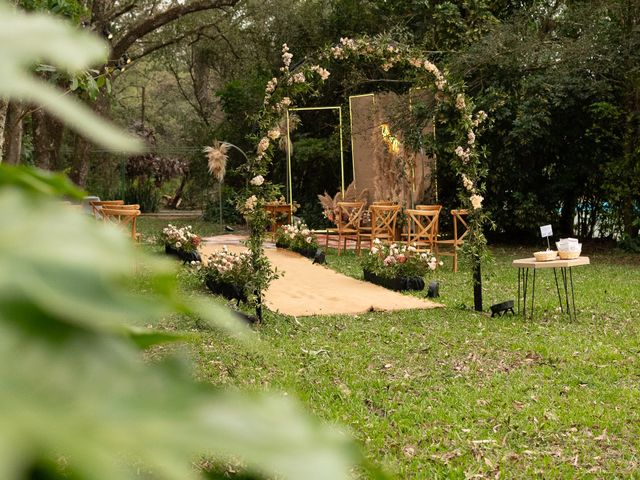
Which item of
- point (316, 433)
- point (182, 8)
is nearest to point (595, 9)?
point (182, 8)

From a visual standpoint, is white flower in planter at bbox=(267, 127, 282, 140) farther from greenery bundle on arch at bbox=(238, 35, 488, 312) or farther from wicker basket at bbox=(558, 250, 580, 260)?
wicker basket at bbox=(558, 250, 580, 260)

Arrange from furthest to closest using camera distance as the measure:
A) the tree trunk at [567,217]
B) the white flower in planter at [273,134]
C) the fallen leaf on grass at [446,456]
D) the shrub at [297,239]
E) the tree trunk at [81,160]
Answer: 1. the tree trunk at [81,160]
2. the tree trunk at [567,217]
3. the shrub at [297,239]
4. the white flower in planter at [273,134]
5. the fallen leaf on grass at [446,456]

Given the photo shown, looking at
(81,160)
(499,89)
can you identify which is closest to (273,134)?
(499,89)

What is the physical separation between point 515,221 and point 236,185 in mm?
8426

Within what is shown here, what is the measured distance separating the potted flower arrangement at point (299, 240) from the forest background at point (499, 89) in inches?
91.3

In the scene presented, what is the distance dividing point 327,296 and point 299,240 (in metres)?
3.92

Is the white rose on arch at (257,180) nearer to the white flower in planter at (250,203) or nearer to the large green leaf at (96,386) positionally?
the white flower in planter at (250,203)

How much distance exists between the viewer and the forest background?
10.9 meters

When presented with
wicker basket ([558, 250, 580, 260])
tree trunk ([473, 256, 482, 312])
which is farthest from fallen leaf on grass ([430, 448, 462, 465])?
tree trunk ([473, 256, 482, 312])

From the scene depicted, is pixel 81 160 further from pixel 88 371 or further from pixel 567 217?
pixel 88 371

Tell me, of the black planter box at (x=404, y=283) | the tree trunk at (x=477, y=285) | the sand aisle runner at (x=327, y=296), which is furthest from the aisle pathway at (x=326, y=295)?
the tree trunk at (x=477, y=285)

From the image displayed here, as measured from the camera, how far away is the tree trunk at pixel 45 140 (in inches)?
617

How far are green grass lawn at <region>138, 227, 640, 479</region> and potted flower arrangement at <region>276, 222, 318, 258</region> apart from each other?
4.40 m

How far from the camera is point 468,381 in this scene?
4.70 m
